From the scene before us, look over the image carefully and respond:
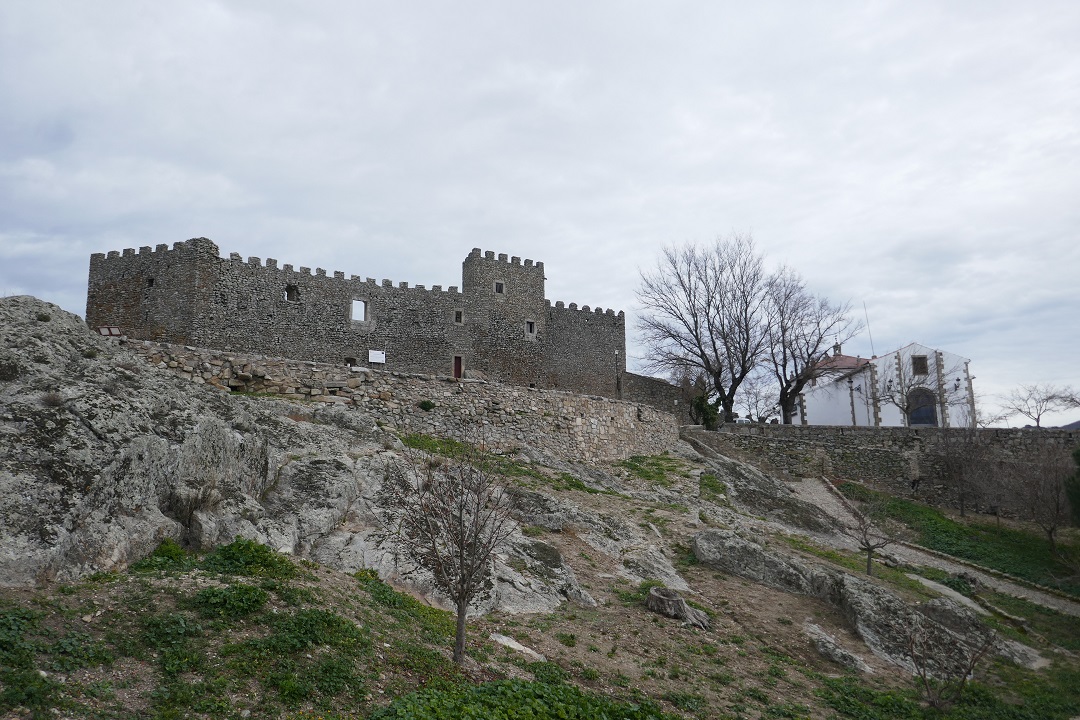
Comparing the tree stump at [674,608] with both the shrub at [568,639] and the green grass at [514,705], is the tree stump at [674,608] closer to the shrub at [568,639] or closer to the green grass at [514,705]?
the shrub at [568,639]

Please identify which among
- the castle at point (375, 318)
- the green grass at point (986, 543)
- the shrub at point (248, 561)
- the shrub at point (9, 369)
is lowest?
the green grass at point (986, 543)

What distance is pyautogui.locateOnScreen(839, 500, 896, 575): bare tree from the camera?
756 inches

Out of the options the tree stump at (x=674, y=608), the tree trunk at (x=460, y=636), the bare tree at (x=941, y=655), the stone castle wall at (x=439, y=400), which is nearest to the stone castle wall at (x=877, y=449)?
the stone castle wall at (x=439, y=400)

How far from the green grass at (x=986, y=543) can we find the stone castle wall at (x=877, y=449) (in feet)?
6.30

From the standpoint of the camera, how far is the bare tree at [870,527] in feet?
63.0

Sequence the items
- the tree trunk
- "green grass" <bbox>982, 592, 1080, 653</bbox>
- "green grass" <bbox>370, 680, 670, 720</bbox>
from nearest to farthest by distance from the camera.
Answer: "green grass" <bbox>370, 680, 670, 720</bbox>
the tree trunk
"green grass" <bbox>982, 592, 1080, 653</bbox>

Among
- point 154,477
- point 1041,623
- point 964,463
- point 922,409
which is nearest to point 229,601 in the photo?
point 154,477

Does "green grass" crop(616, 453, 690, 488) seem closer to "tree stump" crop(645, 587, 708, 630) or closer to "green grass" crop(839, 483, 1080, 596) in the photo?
"green grass" crop(839, 483, 1080, 596)

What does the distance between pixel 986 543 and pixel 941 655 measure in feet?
45.1

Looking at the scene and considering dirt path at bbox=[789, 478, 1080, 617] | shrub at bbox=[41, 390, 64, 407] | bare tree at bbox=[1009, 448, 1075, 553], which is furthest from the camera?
bare tree at bbox=[1009, 448, 1075, 553]

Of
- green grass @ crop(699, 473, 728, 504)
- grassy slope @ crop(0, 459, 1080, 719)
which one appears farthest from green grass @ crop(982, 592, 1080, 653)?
green grass @ crop(699, 473, 728, 504)

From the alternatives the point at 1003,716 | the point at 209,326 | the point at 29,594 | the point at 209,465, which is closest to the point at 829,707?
the point at 1003,716

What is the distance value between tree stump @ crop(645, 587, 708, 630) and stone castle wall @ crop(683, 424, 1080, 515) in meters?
19.6

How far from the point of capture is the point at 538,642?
971 centimetres
